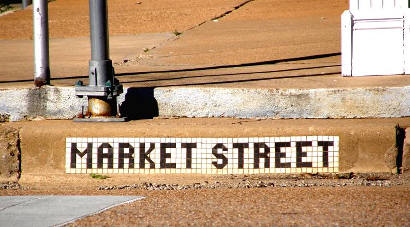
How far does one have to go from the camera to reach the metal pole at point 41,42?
7.57 m

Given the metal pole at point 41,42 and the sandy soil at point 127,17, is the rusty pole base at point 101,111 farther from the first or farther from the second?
the sandy soil at point 127,17

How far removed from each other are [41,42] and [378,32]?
3273 millimetres

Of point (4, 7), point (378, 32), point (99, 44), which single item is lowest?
point (99, 44)

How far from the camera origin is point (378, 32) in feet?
27.4

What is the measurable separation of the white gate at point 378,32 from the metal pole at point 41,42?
2883 mm

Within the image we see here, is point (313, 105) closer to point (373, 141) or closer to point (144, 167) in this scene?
point (373, 141)

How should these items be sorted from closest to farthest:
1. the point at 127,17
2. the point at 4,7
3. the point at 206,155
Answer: the point at 206,155 → the point at 127,17 → the point at 4,7

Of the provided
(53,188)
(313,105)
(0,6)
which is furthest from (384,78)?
(0,6)

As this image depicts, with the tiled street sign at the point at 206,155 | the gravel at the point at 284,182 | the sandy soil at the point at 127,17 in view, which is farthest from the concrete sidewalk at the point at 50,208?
the sandy soil at the point at 127,17

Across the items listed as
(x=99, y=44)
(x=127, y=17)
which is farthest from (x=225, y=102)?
(x=127, y=17)

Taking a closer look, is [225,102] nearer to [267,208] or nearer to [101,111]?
[101,111]

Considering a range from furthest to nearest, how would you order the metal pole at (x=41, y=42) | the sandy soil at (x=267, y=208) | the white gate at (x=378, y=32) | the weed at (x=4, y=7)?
the weed at (x=4, y=7) → the white gate at (x=378, y=32) → the metal pole at (x=41, y=42) → the sandy soil at (x=267, y=208)

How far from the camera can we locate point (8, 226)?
5.01 meters

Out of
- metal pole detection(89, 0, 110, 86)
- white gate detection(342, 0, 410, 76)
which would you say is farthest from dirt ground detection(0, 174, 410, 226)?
white gate detection(342, 0, 410, 76)
